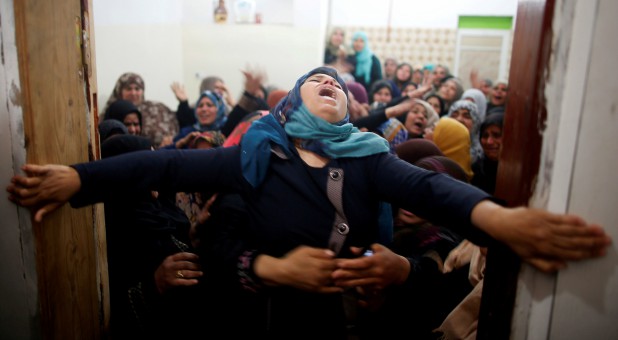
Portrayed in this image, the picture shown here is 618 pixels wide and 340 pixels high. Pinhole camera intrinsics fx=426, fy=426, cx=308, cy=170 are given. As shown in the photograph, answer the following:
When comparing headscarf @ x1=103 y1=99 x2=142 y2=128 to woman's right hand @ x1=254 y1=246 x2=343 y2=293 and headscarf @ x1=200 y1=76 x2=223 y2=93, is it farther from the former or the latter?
woman's right hand @ x1=254 y1=246 x2=343 y2=293

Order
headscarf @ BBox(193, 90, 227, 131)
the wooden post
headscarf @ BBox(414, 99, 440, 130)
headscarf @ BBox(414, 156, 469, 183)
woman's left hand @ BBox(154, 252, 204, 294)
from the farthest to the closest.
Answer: headscarf @ BBox(193, 90, 227, 131), headscarf @ BBox(414, 99, 440, 130), headscarf @ BBox(414, 156, 469, 183), woman's left hand @ BBox(154, 252, 204, 294), the wooden post

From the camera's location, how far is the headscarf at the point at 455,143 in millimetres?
2600

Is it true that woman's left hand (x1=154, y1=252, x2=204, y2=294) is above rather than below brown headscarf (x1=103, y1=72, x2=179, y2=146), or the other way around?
below

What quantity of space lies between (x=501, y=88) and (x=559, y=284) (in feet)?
11.6

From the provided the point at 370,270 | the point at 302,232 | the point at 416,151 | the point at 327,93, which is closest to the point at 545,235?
the point at 370,270

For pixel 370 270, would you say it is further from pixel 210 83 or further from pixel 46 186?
pixel 210 83

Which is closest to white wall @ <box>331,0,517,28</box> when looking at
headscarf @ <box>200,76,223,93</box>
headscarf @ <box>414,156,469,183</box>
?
headscarf @ <box>200,76,223,93</box>

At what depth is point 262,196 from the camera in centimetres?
103

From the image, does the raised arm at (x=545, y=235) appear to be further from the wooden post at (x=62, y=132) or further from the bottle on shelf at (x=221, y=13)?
the bottle on shelf at (x=221, y=13)

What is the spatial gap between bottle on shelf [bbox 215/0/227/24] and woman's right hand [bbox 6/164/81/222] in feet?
16.6

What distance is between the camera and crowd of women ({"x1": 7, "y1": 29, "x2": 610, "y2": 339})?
35.0 inches

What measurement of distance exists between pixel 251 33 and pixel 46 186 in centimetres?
500

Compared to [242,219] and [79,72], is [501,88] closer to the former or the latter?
[242,219]

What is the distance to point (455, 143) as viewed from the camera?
8.57ft
